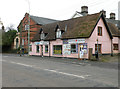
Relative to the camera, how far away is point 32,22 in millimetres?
41938

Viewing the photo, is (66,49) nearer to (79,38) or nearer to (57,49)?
(57,49)

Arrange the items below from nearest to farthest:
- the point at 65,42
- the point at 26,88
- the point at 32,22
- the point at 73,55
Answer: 1. the point at 26,88
2. the point at 73,55
3. the point at 65,42
4. the point at 32,22

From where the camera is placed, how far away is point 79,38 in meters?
22.5

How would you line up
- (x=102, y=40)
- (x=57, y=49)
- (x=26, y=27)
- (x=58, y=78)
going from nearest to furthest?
(x=58, y=78) < (x=102, y=40) < (x=57, y=49) < (x=26, y=27)

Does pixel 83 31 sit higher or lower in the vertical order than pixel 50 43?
higher

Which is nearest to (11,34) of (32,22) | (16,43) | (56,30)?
(16,43)


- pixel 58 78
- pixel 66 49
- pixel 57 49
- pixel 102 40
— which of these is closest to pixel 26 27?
pixel 57 49

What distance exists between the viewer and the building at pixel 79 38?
22000 millimetres

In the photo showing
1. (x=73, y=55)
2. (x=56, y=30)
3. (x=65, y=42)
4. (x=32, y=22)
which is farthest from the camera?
(x=32, y=22)

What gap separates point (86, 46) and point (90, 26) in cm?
333

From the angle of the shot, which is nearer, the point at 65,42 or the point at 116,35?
the point at 65,42

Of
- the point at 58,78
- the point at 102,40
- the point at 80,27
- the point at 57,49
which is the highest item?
the point at 80,27

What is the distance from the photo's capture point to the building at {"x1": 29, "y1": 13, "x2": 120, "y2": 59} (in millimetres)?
22000

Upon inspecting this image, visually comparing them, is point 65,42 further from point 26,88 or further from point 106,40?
point 26,88
